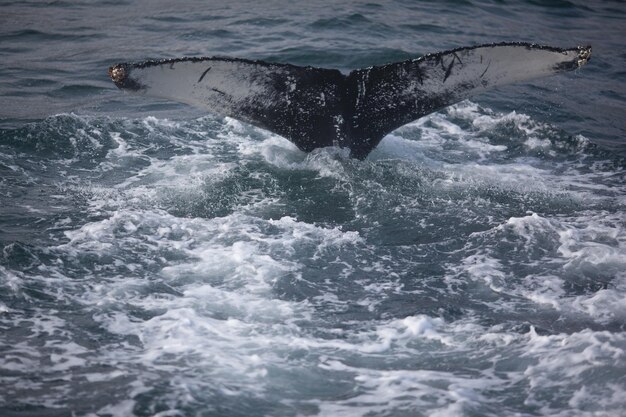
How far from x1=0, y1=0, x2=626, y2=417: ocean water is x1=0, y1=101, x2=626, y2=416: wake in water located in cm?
2

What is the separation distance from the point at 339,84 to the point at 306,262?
5.82 ft

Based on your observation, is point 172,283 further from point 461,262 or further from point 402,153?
point 402,153

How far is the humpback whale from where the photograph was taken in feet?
22.0

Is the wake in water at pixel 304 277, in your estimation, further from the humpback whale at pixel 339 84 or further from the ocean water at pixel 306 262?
the humpback whale at pixel 339 84

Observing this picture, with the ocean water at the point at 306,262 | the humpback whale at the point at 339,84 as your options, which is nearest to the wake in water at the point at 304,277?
the ocean water at the point at 306,262

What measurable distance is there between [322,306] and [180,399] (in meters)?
1.54

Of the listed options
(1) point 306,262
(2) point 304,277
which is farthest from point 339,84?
(2) point 304,277

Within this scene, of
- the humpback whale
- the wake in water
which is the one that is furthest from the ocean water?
the humpback whale

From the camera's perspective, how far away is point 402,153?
911 cm

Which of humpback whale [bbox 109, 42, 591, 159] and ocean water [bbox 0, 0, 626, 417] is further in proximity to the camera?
humpback whale [bbox 109, 42, 591, 159]

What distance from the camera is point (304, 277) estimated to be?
629 centimetres

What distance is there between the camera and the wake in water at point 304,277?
482cm

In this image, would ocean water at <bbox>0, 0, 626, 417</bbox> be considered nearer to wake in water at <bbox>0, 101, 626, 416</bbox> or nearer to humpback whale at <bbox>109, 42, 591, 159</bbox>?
wake in water at <bbox>0, 101, 626, 416</bbox>

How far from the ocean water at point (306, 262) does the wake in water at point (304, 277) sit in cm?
2
